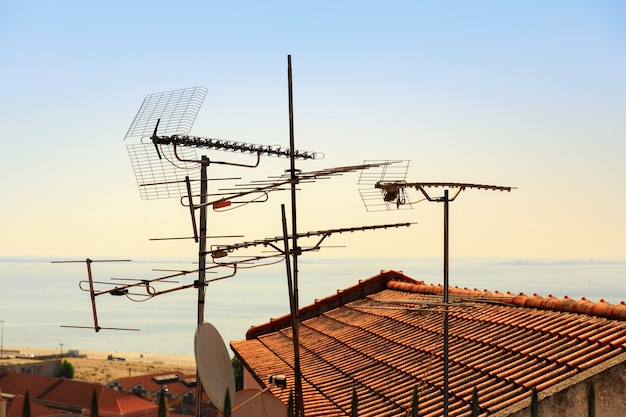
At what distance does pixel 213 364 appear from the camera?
10195 mm

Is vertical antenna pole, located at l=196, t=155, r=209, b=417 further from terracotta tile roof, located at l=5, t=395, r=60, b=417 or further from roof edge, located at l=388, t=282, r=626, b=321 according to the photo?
terracotta tile roof, located at l=5, t=395, r=60, b=417

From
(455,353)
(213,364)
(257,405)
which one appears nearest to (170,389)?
(455,353)

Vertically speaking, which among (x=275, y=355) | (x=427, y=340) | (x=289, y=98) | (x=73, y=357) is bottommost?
(x=73, y=357)

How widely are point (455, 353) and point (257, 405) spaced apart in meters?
3.84

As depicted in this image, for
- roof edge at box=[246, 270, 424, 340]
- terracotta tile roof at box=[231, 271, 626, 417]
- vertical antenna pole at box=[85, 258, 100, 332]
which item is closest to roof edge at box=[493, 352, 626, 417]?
terracotta tile roof at box=[231, 271, 626, 417]

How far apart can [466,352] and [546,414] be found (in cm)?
345

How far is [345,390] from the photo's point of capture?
13656 mm

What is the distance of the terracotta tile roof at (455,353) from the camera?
34.7 feet

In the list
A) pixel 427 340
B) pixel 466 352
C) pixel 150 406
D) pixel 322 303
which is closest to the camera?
pixel 466 352

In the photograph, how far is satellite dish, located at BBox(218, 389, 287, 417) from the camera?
10961 millimetres

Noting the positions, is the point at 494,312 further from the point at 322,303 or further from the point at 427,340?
the point at 322,303

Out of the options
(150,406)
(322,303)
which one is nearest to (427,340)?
(322,303)

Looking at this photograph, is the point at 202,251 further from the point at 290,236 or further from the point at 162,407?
the point at 162,407

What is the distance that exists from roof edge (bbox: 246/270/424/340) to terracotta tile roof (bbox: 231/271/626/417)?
350cm
